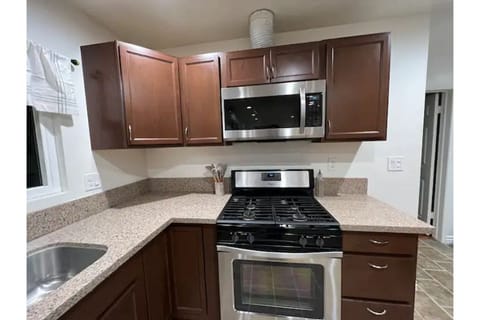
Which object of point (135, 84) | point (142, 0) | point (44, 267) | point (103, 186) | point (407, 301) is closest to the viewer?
point (44, 267)

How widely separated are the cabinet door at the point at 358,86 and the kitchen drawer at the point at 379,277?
0.83 m

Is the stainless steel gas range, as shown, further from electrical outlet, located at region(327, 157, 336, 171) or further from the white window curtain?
the white window curtain

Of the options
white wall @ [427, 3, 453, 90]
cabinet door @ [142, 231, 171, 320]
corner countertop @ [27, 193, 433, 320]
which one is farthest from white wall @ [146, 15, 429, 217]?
cabinet door @ [142, 231, 171, 320]

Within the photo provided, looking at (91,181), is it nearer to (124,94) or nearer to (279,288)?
(124,94)

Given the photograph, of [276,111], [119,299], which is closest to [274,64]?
[276,111]

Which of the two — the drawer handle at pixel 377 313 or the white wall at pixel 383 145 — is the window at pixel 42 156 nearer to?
the white wall at pixel 383 145

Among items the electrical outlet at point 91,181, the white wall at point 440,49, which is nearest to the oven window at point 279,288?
the electrical outlet at point 91,181

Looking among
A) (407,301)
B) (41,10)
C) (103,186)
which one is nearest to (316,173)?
(407,301)

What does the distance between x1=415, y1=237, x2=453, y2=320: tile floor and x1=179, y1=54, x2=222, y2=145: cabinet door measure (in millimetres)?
2242

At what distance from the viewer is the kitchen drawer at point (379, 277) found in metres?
1.25

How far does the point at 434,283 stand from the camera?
6.93 feet
